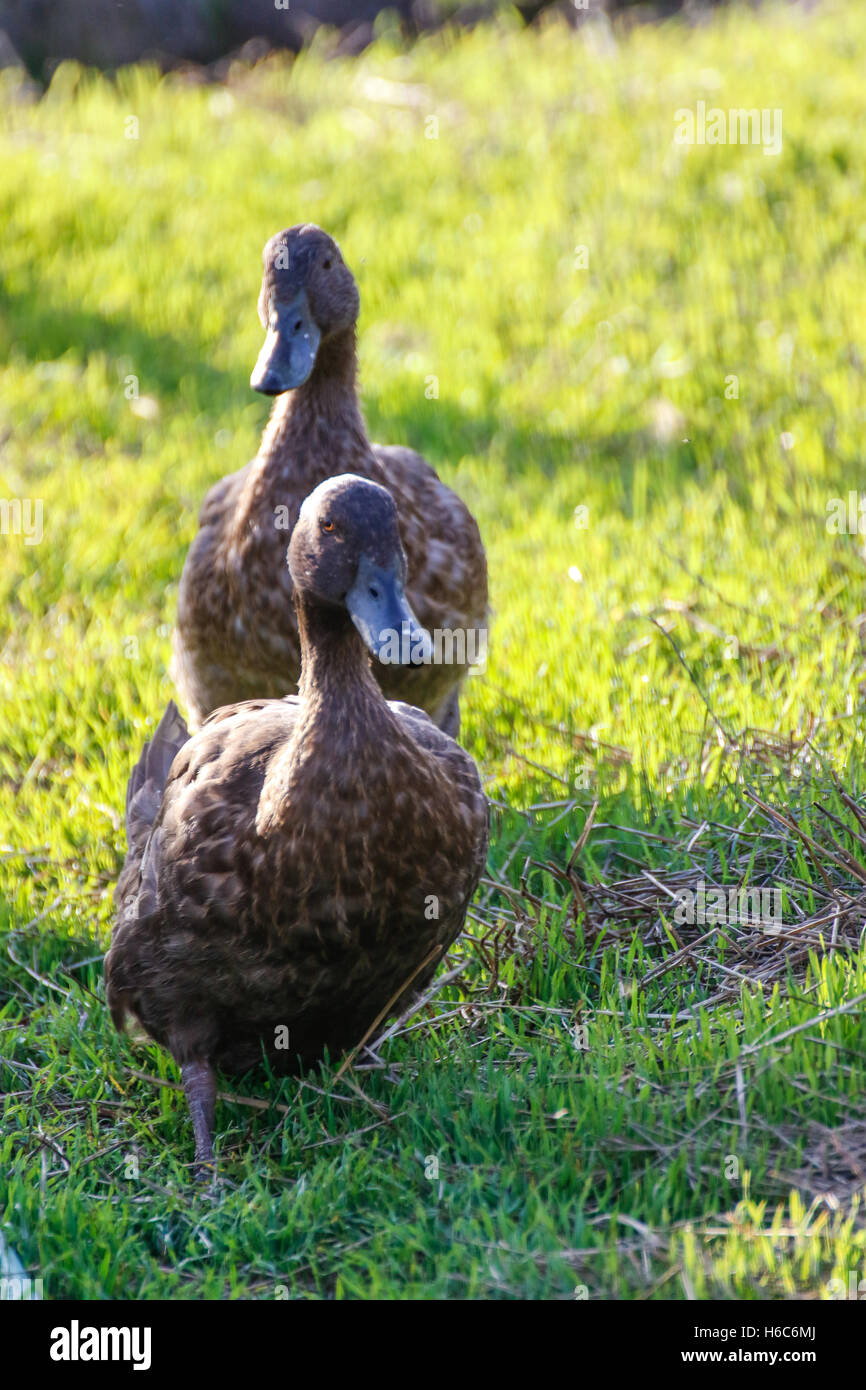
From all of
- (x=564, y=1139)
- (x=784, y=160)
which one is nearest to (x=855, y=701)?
(x=564, y=1139)

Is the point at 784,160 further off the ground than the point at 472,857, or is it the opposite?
the point at 784,160

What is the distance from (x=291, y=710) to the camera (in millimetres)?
3701

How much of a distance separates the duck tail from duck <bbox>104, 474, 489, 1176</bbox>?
407 millimetres

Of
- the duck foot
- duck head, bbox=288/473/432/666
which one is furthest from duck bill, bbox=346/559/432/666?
the duck foot

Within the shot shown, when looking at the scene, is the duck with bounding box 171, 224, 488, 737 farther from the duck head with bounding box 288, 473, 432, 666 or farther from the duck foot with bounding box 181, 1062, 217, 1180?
the duck foot with bounding box 181, 1062, 217, 1180

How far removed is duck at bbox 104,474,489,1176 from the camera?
322 centimetres

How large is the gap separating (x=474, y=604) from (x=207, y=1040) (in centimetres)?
158

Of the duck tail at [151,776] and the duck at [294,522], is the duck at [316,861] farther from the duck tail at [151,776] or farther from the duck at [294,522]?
the duck at [294,522]

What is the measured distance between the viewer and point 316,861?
320 centimetres

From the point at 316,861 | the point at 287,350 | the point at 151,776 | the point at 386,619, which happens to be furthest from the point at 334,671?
the point at 287,350

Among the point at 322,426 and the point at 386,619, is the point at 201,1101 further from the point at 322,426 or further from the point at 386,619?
the point at 322,426
